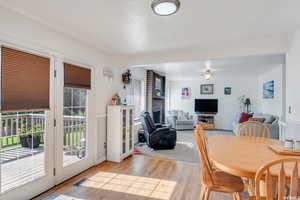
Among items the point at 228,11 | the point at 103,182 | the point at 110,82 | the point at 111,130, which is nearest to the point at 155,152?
the point at 111,130

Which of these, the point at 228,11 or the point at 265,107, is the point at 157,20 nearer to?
the point at 228,11

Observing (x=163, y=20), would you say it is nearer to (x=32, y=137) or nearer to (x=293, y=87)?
(x=293, y=87)

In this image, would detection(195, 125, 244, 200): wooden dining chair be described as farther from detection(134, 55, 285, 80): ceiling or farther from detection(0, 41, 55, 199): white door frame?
detection(134, 55, 285, 80): ceiling

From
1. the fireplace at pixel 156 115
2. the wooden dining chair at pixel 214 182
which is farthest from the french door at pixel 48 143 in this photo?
the fireplace at pixel 156 115

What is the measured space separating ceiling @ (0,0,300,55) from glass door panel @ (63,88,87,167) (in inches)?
39.5

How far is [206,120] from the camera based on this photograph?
7543mm

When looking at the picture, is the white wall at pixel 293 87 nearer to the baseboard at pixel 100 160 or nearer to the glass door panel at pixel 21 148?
the baseboard at pixel 100 160

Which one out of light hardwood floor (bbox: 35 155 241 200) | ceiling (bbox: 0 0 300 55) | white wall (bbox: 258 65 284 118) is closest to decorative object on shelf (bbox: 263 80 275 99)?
white wall (bbox: 258 65 284 118)

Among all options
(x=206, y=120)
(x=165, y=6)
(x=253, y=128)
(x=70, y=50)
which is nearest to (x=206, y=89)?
(x=206, y=120)

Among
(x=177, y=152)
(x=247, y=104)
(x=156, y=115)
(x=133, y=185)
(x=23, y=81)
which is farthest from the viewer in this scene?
(x=247, y=104)

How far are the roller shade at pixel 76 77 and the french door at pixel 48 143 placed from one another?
0.08 metres

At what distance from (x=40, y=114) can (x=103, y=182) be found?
1.40m

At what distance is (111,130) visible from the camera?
3.49m

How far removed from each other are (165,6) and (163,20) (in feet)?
1.39
